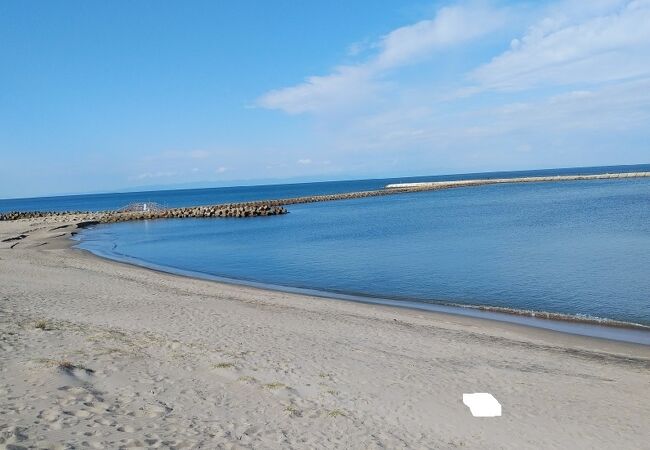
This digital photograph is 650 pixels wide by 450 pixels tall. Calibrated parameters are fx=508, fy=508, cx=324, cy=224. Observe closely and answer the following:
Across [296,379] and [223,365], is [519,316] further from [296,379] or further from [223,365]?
[223,365]

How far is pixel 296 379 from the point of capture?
9000mm

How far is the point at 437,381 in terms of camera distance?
9.24m

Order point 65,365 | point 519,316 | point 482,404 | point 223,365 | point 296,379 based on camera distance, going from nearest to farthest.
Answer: point 482,404
point 65,365
point 296,379
point 223,365
point 519,316

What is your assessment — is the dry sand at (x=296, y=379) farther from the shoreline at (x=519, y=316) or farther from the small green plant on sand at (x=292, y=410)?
the shoreline at (x=519, y=316)

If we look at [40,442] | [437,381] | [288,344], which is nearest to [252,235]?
[288,344]

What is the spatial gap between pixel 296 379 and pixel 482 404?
Result: 10.3 ft

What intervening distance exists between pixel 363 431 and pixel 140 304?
408 inches

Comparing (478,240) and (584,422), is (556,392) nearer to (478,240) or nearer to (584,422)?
(584,422)

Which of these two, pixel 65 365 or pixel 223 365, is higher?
pixel 65 365

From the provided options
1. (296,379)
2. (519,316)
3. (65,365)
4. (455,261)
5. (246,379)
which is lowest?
(519,316)

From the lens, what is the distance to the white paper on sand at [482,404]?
308 inches

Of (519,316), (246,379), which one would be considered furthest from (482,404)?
(519,316)

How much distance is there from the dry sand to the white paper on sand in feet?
0.44

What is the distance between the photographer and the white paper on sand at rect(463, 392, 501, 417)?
7.83m
